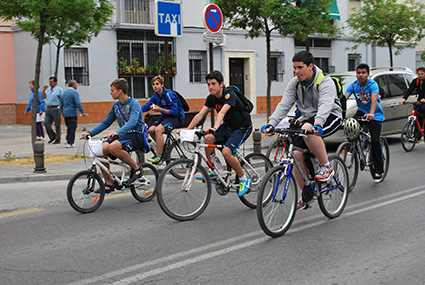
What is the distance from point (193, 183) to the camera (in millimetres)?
6441

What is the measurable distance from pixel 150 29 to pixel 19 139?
9823mm

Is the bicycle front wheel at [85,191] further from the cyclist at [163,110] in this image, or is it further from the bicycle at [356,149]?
the bicycle at [356,149]

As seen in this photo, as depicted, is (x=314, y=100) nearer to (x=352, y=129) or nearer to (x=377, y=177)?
(x=352, y=129)

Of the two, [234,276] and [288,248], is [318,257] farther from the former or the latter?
[234,276]

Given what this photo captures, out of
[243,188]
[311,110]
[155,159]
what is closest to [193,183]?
[243,188]

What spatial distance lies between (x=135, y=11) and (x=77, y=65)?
3.78 metres

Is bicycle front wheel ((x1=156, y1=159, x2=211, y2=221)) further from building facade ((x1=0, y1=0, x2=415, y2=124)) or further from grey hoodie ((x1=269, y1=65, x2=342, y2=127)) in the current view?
building facade ((x1=0, y1=0, x2=415, y2=124))

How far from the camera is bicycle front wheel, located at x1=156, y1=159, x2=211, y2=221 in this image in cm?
623

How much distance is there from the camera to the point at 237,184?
6828mm

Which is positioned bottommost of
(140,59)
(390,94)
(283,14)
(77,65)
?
(390,94)

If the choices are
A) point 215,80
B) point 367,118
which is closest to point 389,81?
point 367,118

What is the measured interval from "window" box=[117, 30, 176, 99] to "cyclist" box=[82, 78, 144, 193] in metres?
17.3

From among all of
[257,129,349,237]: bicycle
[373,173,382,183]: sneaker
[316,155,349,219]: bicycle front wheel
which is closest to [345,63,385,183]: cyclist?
[373,173,382,183]: sneaker

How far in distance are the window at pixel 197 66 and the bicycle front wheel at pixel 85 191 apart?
67.2ft
